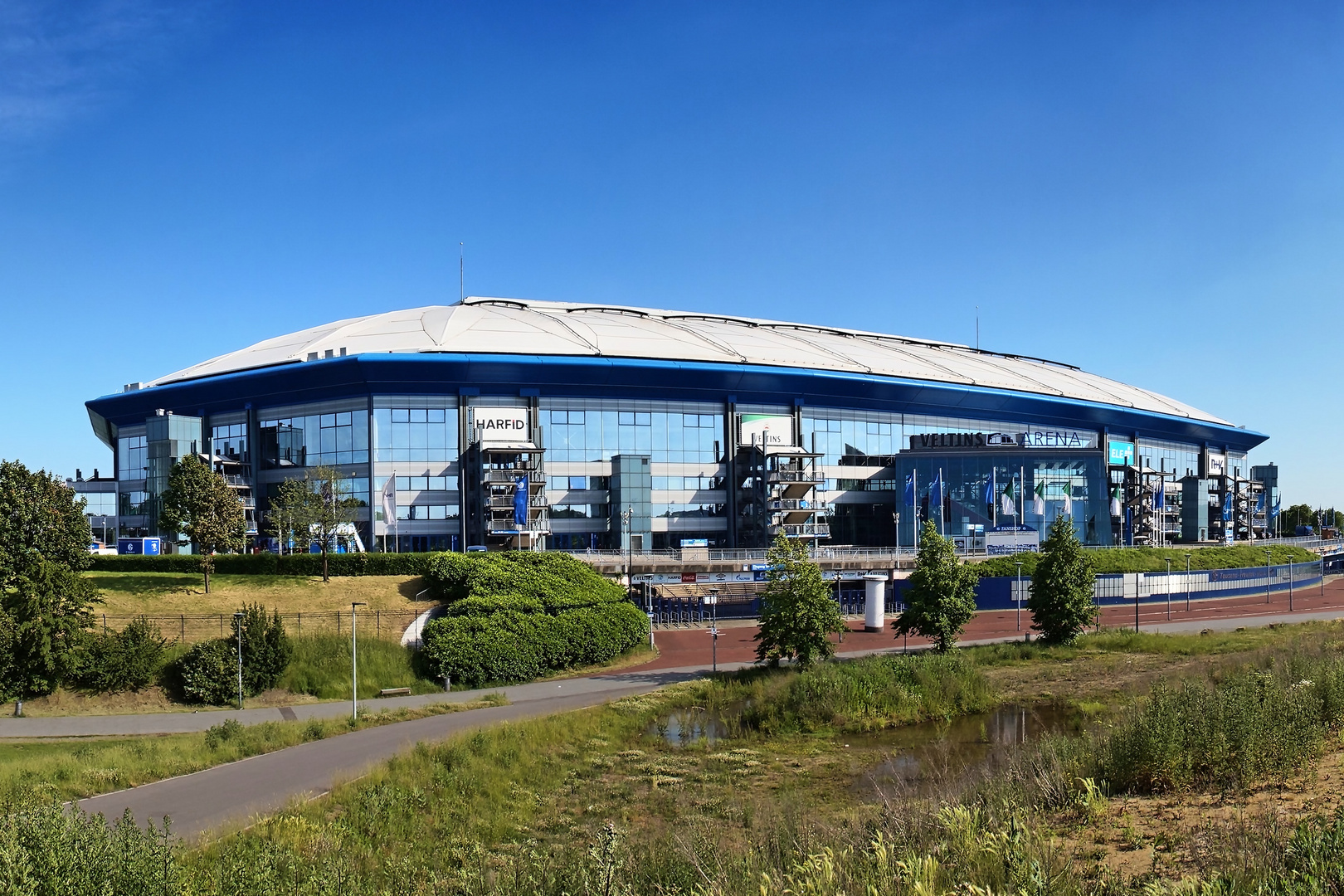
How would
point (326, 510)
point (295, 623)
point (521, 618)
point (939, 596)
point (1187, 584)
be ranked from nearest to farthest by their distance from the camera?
point (521, 618) → point (939, 596) → point (295, 623) → point (326, 510) → point (1187, 584)

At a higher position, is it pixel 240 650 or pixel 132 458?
pixel 132 458

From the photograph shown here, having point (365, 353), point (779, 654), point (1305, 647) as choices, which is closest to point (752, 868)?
point (779, 654)

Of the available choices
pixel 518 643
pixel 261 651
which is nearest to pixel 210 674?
→ pixel 261 651

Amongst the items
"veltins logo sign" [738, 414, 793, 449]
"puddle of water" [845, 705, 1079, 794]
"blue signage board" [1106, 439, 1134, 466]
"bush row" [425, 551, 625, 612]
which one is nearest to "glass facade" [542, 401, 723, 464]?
"veltins logo sign" [738, 414, 793, 449]

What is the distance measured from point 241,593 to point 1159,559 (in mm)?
67998

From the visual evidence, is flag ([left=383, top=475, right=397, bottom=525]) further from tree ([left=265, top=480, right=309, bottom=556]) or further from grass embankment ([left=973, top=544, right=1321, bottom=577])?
grass embankment ([left=973, top=544, right=1321, bottom=577])

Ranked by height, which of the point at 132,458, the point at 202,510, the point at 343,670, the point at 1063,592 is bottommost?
the point at 343,670

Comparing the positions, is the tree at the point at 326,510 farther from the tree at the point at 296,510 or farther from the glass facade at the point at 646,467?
the glass facade at the point at 646,467

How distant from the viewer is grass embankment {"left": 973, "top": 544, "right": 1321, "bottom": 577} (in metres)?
65.5

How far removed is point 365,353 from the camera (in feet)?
221

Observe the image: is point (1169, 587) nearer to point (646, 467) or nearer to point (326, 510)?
point (646, 467)

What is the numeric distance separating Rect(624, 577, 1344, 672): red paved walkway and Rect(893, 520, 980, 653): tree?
18.0 ft

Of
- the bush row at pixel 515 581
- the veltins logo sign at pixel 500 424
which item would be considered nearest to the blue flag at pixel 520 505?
the veltins logo sign at pixel 500 424

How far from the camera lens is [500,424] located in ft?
228
